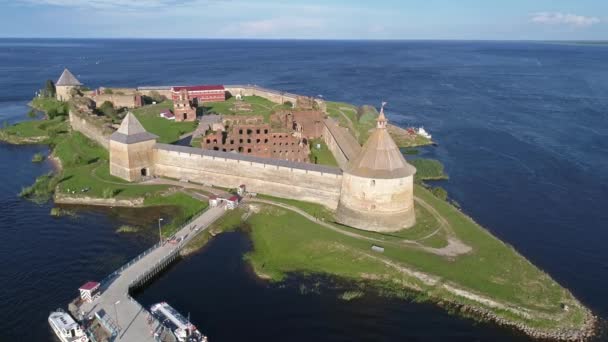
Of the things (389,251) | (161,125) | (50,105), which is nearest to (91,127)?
(161,125)

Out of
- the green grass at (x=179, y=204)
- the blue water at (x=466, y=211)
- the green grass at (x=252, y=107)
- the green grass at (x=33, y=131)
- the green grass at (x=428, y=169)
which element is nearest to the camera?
the blue water at (x=466, y=211)

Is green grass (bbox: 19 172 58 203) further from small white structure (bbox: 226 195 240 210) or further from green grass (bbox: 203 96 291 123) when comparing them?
green grass (bbox: 203 96 291 123)

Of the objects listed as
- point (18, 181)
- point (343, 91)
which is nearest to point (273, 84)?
point (343, 91)

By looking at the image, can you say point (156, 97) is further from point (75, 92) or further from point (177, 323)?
point (177, 323)

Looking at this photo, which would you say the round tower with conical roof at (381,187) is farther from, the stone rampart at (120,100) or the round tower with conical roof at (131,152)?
the stone rampart at (120,100)

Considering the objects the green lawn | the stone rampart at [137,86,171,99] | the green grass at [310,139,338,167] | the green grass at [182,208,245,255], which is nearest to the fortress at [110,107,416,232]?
the green grass at [182,208,245,255]

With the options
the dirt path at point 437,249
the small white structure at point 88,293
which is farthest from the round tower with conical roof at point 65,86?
the small white structure at point 88,293
